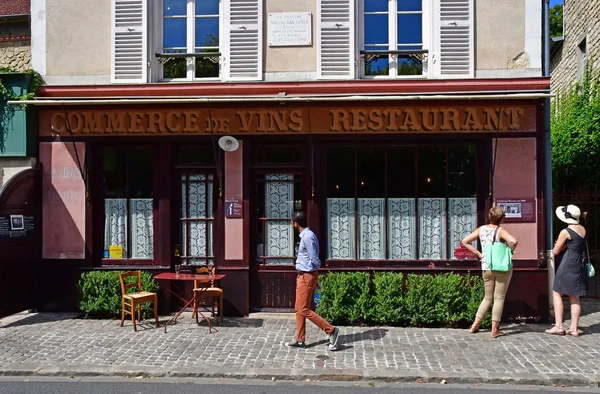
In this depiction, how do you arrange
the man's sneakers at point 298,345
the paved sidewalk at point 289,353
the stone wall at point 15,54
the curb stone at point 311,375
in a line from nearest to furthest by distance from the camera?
the curb stone at point 311,375 → the paved sidewalk at point 289,353 → the man's sneakers at point 298,345 → the stone wall at point 15,54

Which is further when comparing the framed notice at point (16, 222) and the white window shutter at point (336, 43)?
the white window shutter at point (336, 43)

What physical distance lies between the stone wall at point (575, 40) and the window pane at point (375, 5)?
7.37m

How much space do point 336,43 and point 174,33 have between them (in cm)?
280

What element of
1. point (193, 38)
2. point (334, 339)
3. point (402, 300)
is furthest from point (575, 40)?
point (334, 339)

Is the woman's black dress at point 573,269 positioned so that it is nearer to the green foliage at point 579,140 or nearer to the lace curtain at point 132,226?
the green foliage at point 579,140

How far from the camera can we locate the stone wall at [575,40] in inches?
520

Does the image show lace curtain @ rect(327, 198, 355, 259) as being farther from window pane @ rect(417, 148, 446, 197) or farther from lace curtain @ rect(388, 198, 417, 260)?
window pane @ rect(417, 148, 446, 197)

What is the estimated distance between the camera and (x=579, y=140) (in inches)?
454

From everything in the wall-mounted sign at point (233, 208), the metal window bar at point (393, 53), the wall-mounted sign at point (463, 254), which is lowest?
the wall-mounted sign at point (463, 254)

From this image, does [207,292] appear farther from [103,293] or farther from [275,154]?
[275,154]

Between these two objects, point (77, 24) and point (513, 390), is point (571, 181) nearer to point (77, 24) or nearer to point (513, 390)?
point (513, 390)

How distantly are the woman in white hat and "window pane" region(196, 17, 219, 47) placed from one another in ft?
20.3

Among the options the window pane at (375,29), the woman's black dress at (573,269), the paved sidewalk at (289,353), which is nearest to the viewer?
the paved sidewalk at (289,353)

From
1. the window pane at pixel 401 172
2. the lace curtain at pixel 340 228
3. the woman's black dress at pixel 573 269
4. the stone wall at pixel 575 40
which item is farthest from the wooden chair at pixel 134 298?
the stone wall at pixel 575 40
